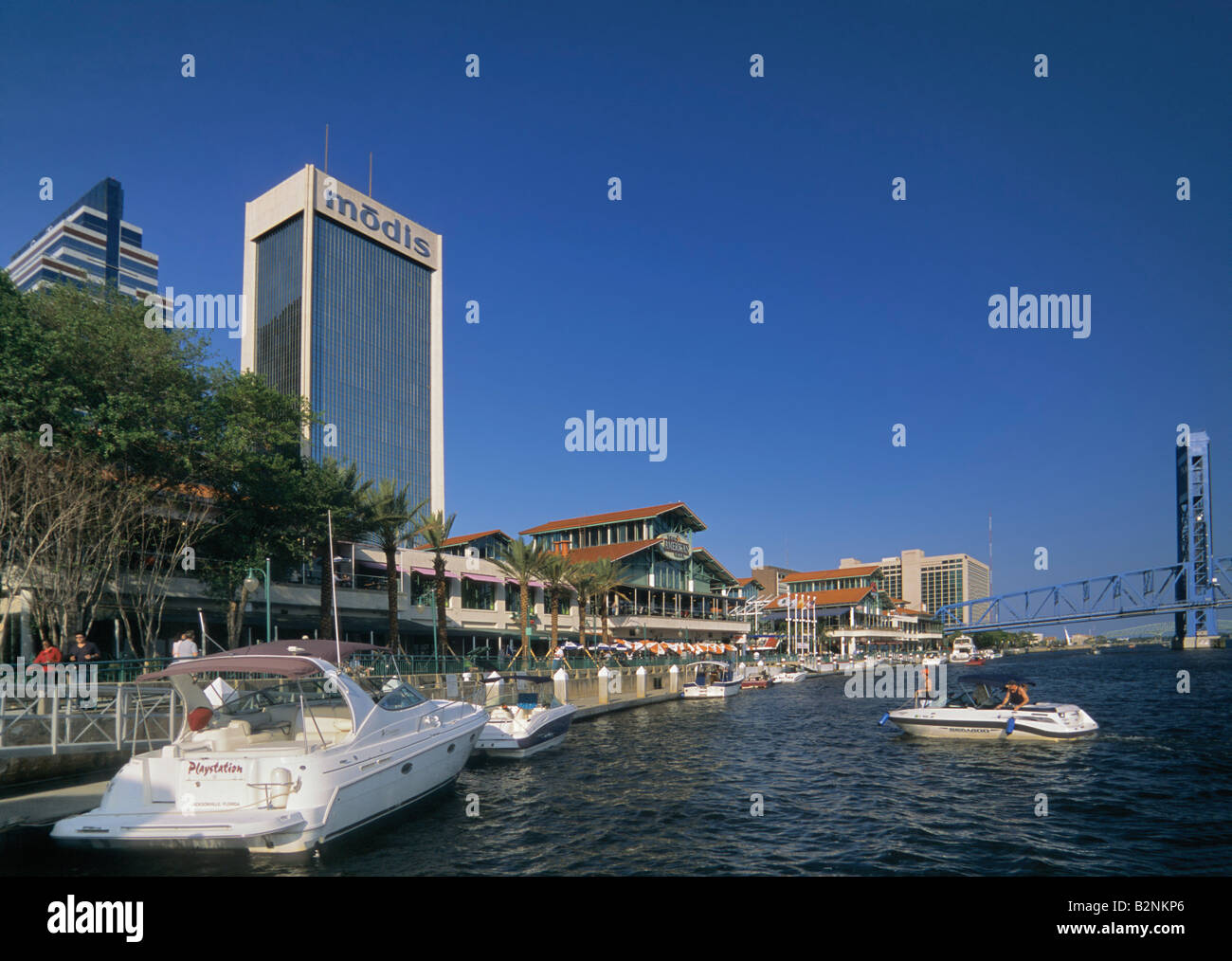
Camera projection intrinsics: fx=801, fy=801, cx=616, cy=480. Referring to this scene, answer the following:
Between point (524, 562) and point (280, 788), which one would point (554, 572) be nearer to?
point (524, 562)

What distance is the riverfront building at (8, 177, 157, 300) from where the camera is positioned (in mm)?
134712

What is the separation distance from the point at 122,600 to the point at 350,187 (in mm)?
84621

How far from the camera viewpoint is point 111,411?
85.3ft

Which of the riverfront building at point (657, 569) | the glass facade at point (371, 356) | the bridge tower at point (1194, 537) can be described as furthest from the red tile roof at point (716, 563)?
the bridge tower at point (1194, 537)

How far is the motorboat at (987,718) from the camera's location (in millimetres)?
24719

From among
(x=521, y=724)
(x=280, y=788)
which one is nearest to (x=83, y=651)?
(x=280, y=788)

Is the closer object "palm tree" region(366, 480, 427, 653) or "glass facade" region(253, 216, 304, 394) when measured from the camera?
"palm tree" region(366, 480, 427, 653)

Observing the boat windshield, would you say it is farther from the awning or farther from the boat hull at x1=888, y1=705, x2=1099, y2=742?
the awning

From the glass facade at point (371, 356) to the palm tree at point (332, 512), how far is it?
53709mm

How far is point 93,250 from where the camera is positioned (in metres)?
139

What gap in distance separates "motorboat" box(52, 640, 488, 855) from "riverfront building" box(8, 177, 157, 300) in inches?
5425

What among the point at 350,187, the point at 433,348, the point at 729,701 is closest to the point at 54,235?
the point at 350,187

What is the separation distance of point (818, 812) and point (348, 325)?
9448 cm

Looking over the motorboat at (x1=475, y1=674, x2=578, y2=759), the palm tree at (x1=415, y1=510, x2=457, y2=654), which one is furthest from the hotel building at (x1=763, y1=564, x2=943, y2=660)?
the motorboat at (x1=475, y1=674, x2=578, y2=759)
